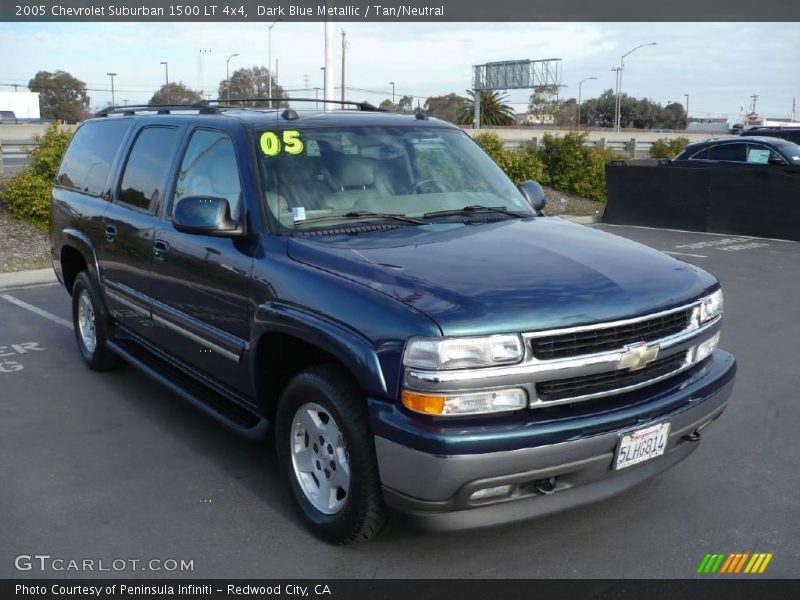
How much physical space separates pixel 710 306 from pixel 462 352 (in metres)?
1.49

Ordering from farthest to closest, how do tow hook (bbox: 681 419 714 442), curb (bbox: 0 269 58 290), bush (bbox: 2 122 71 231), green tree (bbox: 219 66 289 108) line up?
green tree (bbox: 219 66 289 108) → bush (bbox: 2 122 71 231) → curb (bbox: 0 269 58 290) → tow hook (bbox: 681 419 714 442)

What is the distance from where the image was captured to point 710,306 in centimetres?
396

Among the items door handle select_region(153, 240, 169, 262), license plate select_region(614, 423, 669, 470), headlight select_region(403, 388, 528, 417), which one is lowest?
license plate select_region(614, 423, 669, 470)

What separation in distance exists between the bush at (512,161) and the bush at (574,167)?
2.85 feet

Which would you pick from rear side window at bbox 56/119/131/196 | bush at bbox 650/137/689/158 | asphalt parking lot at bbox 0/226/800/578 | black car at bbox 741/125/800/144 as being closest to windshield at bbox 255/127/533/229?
asphalt parking lot at bbox 0/226/800/578

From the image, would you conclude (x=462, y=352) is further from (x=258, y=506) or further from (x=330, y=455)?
(x=258, y=506)

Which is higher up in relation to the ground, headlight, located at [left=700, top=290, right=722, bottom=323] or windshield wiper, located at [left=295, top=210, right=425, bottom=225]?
windshield wiper, located at [left=295, top=210, right=425, bottom=225]

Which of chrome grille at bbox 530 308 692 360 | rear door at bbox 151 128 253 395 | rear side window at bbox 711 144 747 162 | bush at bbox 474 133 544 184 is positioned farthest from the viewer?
bush at bbox 474 133 544 184

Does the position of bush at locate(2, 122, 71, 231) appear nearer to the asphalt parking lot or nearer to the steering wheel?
the asphalt parking lot

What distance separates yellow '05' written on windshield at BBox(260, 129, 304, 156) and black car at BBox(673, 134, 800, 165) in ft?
43.2

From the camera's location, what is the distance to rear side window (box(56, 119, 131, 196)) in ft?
19.9

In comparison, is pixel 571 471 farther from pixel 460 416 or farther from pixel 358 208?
pixel 358 208

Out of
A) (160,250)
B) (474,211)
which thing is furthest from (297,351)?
(160,250)
